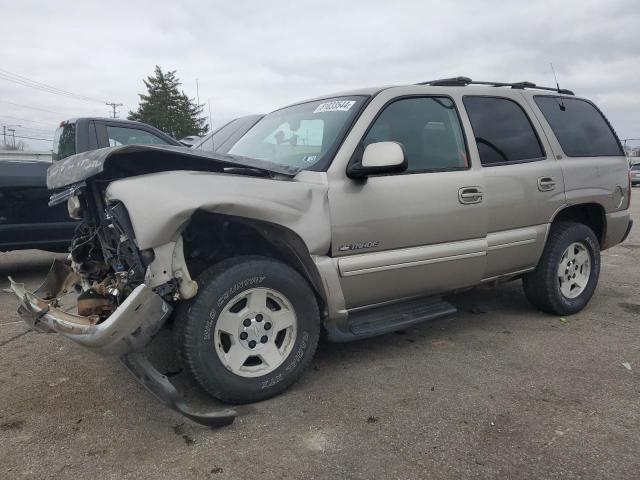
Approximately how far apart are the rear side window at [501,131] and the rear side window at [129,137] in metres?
3.87

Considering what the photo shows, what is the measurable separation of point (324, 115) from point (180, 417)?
2114 mm

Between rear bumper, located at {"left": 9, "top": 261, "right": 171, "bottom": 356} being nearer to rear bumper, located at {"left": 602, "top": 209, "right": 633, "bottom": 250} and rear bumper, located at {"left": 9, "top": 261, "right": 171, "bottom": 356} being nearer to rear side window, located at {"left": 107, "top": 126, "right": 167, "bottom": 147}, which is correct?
rear side window, located at {"left": 107, "top": 126, "right": 167, "bottom": 147}

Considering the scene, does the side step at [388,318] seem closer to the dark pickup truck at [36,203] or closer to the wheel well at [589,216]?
the wheel well at [589,216]

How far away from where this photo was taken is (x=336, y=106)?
3471 millimetres

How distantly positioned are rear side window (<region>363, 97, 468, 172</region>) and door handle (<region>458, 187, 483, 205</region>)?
0.57 ft

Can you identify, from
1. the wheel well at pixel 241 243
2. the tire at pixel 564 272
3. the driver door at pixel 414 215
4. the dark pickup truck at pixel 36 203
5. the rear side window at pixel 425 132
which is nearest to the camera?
the wheel well at pixel 241 243

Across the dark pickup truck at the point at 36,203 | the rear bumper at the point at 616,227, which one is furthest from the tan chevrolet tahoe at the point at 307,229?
the dark pickup truck at the point at 36,203

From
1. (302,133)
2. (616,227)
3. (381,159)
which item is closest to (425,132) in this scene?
(381,159)

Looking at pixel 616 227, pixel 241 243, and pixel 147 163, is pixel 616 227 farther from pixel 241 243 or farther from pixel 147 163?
pixel 147 163

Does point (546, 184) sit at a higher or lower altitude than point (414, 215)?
higher

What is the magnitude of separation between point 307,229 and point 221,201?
54 cm

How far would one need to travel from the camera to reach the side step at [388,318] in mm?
3137

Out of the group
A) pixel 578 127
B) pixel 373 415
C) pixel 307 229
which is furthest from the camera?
pixel 578 127

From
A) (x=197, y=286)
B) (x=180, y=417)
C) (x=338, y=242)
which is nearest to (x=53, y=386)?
(x=180, y=417)
